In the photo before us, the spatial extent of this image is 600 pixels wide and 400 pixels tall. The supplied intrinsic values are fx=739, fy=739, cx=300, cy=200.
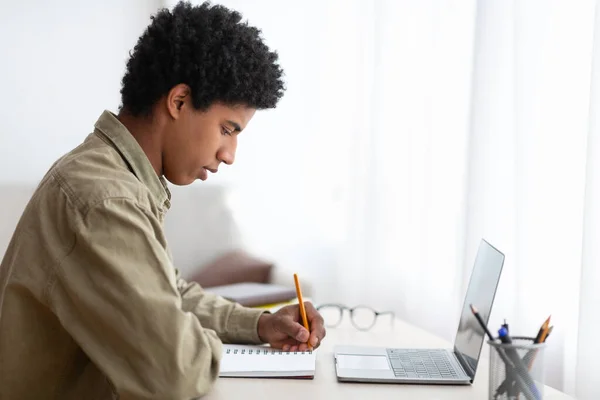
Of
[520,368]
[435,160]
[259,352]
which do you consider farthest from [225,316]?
[435,160]

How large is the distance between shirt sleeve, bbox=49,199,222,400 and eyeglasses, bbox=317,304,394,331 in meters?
0.77

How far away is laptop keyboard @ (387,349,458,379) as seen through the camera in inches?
48.8

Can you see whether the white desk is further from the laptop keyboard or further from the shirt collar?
the shirt collar

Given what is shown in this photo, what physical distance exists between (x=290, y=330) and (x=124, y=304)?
0.49 m

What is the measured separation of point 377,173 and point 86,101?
0.97m

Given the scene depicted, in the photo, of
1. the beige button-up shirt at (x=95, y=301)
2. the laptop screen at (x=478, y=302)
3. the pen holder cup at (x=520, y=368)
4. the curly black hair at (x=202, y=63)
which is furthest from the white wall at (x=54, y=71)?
the pen holder cup at (x=520, y=368)

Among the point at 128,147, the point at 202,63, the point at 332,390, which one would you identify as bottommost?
the point at 332,390

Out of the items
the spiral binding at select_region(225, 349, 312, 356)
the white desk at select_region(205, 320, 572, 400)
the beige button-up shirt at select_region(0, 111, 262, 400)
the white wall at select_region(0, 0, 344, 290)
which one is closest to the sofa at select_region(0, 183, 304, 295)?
the white wall at select_region(0, 0, 344, 290)

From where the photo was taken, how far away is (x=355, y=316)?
6.19 ft

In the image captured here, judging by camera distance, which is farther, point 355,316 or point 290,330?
point 355,316

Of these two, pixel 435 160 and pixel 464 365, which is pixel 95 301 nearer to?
pixel 464 365

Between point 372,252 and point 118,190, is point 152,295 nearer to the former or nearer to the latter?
point 118,190

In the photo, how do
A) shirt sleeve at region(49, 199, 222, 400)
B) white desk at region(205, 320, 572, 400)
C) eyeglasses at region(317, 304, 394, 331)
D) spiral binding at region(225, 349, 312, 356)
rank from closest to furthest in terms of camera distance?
1. shirt sleeve at region(49, 199, 222, 400)
2. white desk at region(205, 320, 572, 400)
3. spiral binding at region(225, 349, 312, 356)
4. eyeglasses at region(317, 304, 394, 331)

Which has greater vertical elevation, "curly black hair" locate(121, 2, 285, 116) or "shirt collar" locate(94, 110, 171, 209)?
"curly black hair" locate(121, 2, 285, 116)
